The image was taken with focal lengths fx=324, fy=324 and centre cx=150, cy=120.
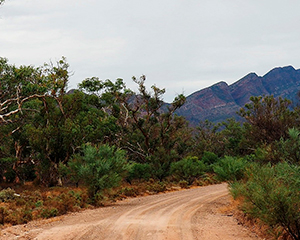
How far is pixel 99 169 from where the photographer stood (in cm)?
1941

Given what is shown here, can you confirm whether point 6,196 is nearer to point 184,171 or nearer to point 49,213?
point 49,213

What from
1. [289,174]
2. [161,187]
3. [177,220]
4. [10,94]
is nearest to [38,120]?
[10,94]

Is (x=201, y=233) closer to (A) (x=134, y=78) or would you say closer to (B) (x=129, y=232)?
(B) (x=129, y=232)

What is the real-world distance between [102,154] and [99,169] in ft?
4.41

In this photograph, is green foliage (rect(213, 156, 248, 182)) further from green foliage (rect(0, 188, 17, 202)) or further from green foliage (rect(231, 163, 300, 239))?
green foliage (rect(0, 188, 17, 202))

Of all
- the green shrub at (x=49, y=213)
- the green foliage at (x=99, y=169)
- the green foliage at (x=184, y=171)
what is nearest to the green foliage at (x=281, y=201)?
the green shrub at (x=49, y=213)

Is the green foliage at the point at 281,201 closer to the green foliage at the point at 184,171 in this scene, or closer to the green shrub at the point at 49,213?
the green shrub at the point at 49,213

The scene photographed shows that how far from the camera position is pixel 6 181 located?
110ft

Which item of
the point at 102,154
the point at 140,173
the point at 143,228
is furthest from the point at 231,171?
the point at 140,173

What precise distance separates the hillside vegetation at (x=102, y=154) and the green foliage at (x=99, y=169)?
0.20 ft

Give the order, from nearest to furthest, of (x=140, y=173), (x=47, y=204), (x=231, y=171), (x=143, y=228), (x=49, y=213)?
(x=143, y=228) < (x=49, y=213) < (x=47, y=204) < (x=231, y=171) < (x=140, y=173)

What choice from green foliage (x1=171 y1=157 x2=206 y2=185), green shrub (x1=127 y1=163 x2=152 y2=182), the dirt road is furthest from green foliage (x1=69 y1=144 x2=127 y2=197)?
green foliage (x1=171 y1=157 x2=206 y2=185)

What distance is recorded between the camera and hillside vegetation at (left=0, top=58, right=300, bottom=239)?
11.0 metres

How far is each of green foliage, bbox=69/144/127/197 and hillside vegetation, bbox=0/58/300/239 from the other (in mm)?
61
